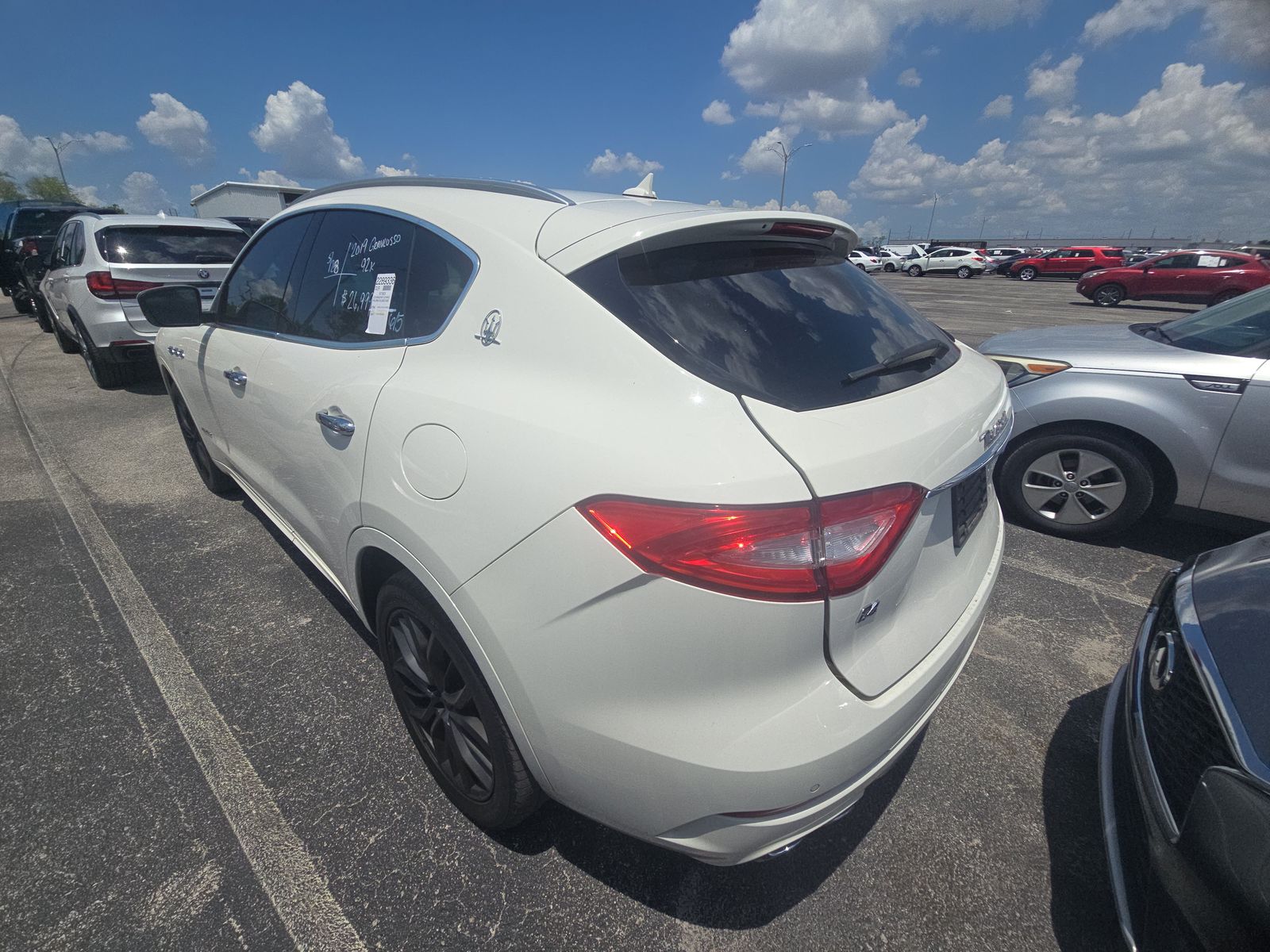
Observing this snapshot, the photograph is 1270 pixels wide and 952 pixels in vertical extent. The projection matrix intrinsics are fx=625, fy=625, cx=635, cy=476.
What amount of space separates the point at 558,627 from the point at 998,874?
4.81ft

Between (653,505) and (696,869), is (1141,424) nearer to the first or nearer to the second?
(696,869)

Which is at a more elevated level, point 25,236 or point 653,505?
point 25,236

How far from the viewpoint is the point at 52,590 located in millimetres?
2965

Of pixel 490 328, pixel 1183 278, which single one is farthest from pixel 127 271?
pixel 1183 278

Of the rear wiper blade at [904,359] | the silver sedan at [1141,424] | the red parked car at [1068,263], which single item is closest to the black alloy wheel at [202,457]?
the rear wiper blade at [904,359]

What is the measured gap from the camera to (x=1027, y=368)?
3578 millimetres

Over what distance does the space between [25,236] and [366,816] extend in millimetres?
17285

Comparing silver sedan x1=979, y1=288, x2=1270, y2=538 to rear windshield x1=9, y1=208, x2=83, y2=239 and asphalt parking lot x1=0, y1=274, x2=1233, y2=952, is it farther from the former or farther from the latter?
rear windshield x1=9, y1=208, x2=83, y2=239

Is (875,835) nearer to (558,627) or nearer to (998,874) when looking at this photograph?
Result: (998,874)

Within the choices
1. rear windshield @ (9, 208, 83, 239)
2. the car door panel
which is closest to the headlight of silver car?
the car door panel

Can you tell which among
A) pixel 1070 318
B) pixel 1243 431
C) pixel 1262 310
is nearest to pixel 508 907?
pixel 1243 431

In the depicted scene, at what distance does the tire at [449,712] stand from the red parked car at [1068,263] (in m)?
38.9

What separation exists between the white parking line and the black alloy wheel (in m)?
0.76

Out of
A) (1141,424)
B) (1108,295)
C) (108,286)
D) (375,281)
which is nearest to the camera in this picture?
(375,281)
